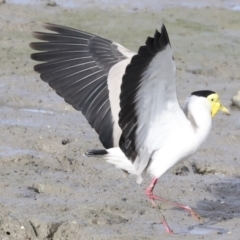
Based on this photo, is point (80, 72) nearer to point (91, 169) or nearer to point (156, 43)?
point (91, 169)

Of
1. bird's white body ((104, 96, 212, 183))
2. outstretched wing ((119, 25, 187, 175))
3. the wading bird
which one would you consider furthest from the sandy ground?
outstretched wing ((119, 25, 187, 175))

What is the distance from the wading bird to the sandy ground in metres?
A: 0.32

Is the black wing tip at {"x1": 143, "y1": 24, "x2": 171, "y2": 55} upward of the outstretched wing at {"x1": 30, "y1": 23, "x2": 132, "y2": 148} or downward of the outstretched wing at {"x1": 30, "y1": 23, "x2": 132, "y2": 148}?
upward

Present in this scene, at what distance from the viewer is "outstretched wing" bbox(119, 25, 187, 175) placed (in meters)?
5.91

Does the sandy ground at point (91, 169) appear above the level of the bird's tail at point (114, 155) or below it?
below

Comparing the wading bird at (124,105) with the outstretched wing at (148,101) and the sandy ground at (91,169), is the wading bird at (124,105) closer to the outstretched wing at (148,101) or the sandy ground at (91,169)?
the outstretched wing at (148,101)

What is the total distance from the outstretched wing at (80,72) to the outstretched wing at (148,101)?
1.24 ft

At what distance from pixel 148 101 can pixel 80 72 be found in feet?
3.70

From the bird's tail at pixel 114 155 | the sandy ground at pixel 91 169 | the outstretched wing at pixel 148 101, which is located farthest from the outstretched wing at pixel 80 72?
the sandy ground at pixel 91 169

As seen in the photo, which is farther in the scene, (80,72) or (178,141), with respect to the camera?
(80,72)

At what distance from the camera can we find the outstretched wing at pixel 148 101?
233 inches

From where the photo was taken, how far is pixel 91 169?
26.9 ft

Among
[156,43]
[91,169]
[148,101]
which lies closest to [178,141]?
[148,101]

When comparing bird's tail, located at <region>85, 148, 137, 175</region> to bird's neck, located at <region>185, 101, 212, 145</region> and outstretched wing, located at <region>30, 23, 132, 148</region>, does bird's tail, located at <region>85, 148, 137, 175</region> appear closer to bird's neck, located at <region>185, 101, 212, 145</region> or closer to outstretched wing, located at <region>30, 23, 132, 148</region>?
outstretched wing, located at <region>30, 23, 132, 148</region>
